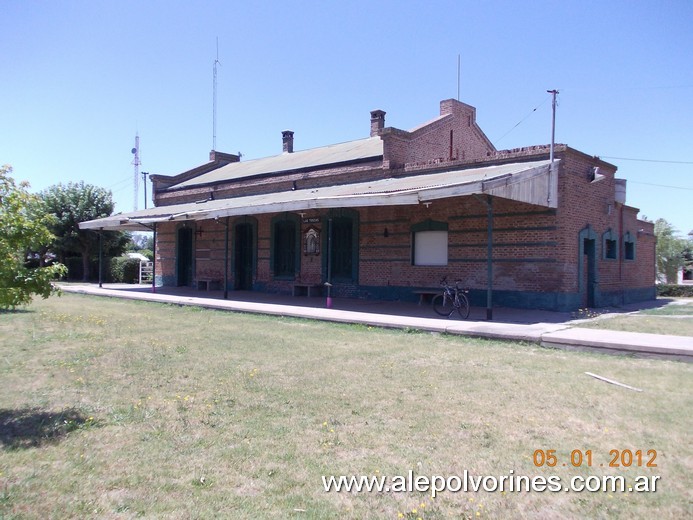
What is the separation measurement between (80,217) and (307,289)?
17.7 meters

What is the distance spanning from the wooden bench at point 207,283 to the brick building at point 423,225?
100mm

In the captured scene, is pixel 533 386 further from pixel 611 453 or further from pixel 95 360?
pixel 95 360

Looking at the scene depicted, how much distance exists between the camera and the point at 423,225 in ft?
52.0

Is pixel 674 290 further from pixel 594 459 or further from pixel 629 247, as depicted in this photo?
pixel 594 459

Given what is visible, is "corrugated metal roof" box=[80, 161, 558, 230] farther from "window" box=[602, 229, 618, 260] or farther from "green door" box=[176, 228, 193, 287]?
"green door" box=[176, 228, 193, 287]

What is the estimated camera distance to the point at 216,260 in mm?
22828

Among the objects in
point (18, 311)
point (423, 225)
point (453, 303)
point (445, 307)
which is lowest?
point (18, 311)

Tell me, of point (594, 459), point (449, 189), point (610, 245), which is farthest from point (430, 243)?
point (594, 459)

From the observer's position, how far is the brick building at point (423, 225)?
1342cm

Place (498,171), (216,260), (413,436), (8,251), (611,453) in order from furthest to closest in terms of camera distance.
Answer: (216,260) < (498,171) < (8,251) < (413,436) < (611,453)

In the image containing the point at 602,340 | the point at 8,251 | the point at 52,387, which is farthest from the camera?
the point at 602,340

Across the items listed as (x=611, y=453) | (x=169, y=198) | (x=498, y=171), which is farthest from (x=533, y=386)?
(x=169, y=198)

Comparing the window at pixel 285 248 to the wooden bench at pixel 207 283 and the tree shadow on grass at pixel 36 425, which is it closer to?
the wooden bench at pixel 207 283

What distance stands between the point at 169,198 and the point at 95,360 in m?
20.2
